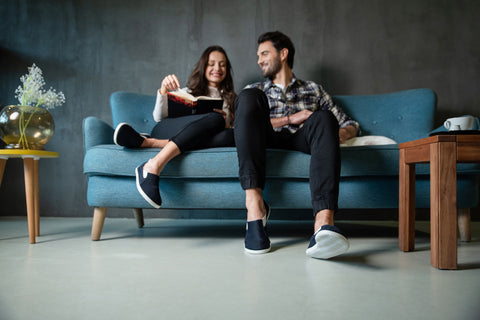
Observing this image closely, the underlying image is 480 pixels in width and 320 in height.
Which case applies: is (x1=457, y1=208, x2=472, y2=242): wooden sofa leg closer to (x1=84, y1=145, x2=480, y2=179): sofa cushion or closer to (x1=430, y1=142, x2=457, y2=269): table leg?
(x1=84, y1=145, x2=480, y2=179): sofa cushion

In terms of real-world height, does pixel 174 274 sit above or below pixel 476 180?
below

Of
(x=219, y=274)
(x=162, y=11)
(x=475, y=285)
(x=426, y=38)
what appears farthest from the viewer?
(x=162, y=11)

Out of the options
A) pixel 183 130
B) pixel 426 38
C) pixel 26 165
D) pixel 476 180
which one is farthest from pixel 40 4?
pixel 476 180

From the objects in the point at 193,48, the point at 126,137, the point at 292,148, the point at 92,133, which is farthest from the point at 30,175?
the point at 193,48

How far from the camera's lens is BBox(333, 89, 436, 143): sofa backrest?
6.73ft

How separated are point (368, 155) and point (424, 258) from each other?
1.58ft

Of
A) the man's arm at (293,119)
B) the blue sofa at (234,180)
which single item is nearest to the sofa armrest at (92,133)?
the blue sofa at (234,180)

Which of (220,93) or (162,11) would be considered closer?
(220,93)

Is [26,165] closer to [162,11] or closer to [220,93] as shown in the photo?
[220,93]

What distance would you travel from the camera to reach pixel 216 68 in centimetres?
205

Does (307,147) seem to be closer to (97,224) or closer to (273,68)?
(273,68)

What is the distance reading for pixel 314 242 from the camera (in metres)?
1.16

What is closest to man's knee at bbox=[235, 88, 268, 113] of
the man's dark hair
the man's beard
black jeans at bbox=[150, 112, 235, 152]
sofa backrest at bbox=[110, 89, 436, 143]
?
black jeans at bbox=[150, 112, 235, 152]

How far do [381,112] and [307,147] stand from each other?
0.92m
